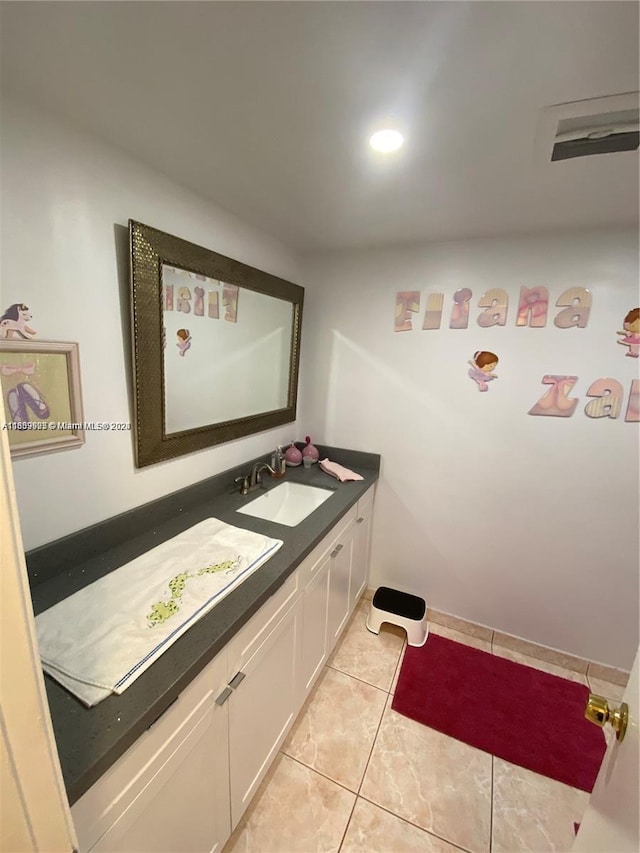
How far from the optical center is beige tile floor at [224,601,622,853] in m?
1.18

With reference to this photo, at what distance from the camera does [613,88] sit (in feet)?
2.56

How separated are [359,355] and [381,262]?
0.53 m

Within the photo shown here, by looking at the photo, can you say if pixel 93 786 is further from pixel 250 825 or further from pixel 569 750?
pixel 569 750

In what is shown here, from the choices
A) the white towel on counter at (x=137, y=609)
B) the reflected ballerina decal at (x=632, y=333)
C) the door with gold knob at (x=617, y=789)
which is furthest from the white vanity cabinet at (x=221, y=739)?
the reflected ballerina decal at (x=632, y=333)

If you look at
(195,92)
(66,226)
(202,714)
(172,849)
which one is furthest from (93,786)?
(195,92)

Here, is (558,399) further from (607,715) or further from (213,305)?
(213,305)

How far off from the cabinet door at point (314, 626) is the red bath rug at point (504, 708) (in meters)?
0.44

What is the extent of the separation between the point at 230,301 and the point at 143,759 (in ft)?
5.14

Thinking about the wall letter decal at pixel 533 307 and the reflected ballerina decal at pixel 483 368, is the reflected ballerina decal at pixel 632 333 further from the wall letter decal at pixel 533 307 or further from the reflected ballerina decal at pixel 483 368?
the reflected ballerina decal at pixel 483 368

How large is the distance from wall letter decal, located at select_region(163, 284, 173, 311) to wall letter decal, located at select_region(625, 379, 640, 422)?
2040mm

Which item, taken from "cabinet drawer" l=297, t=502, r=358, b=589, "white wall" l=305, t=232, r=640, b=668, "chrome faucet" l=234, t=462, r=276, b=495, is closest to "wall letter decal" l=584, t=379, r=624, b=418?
Answer: "white wall" l=305, t=232, r=640, b=668

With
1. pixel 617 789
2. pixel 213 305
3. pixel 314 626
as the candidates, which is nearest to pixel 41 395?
pixel 213 305

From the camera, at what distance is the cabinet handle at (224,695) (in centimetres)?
93

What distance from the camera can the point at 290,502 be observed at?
1.95m
